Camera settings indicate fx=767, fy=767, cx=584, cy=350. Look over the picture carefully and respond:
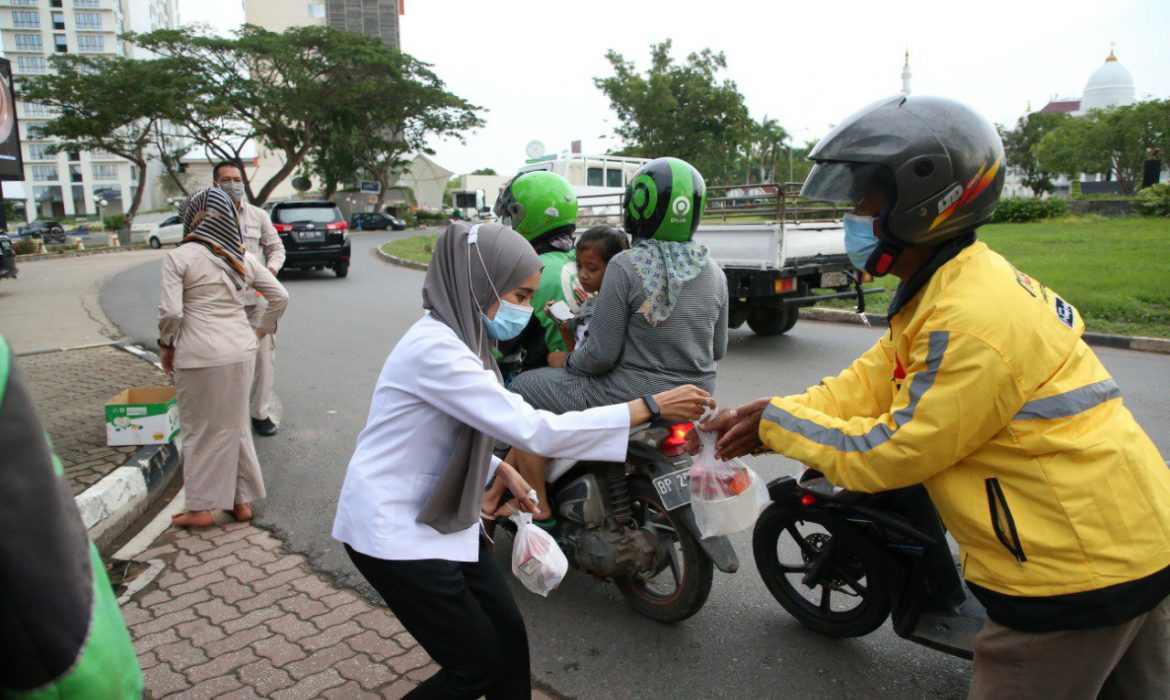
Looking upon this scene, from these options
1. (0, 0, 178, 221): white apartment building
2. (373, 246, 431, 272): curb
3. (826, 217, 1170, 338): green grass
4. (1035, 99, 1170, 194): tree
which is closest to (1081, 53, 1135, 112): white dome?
(1035, 99, 1170, 194): tree

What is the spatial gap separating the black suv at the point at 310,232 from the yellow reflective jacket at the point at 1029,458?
53.8 ft

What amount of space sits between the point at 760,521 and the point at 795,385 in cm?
406

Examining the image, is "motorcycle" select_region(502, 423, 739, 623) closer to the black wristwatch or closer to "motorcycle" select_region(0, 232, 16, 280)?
the black wristwatch

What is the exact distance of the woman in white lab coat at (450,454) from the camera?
2072 mm

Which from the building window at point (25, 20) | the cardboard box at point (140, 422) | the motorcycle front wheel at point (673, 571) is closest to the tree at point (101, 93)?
the cardboard box at point (140, 422)

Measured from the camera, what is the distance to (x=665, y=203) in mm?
3094

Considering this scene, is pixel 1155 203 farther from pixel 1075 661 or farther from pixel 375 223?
pixel 375 223

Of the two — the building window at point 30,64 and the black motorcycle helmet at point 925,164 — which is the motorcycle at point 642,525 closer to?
the black motorcycle helmet at point 925,164

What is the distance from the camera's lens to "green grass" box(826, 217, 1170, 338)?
951cm

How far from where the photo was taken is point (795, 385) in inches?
277

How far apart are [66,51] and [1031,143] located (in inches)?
3693

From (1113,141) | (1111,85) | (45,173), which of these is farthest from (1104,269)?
(45,173)

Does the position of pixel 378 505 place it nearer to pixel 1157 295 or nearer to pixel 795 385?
pixel 795 385

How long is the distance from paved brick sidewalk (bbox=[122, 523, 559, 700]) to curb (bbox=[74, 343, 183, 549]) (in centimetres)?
35
